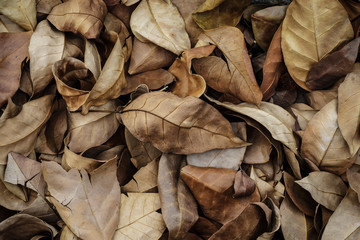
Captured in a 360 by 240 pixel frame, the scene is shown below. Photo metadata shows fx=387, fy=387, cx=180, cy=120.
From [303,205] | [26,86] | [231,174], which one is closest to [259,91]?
[231,174]

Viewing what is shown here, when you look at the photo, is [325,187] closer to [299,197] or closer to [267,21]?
[299,197]

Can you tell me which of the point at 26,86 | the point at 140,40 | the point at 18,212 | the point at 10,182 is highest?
the point at 140,40

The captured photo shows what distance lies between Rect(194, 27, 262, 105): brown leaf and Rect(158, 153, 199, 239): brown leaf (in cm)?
28

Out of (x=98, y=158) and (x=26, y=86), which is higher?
(x=26, y=86)

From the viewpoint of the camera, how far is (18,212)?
4.07 feet

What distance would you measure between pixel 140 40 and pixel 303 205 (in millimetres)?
743

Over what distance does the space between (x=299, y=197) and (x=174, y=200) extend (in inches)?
15.1

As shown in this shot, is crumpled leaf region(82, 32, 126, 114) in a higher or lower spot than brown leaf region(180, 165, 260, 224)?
higher

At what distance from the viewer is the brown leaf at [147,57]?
1280 mm

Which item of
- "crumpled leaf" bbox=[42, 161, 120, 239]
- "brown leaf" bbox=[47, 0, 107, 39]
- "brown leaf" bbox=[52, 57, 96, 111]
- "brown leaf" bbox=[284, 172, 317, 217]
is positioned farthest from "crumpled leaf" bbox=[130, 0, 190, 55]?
"brown leaf" bbox=[284, 172, 317, 217]

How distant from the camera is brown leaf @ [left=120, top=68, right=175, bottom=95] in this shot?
1.27 meters

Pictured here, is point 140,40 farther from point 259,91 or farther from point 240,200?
point 240,200

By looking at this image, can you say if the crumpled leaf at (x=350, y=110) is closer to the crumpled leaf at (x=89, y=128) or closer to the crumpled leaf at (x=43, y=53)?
the crumpled leaf at (x=89, y=128)

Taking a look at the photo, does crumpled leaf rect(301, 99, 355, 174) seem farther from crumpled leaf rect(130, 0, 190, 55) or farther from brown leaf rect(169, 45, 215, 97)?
crumpled leaf rect(130, 0, 190, 55)
